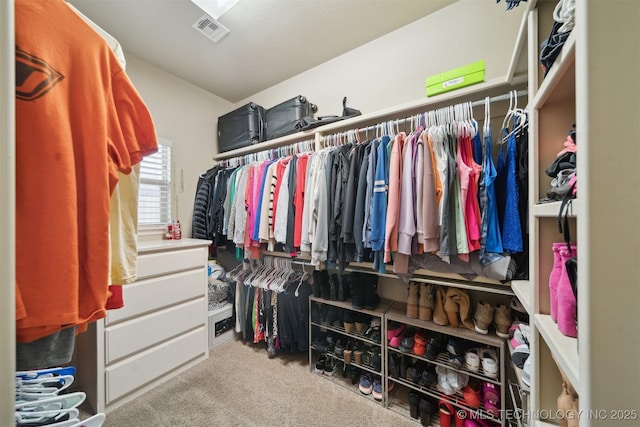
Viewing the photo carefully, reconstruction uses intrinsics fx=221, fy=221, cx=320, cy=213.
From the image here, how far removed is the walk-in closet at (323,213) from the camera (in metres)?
0.36

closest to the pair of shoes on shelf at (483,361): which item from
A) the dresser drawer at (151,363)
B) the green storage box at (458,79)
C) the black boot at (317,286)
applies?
the black boot at (317,286)

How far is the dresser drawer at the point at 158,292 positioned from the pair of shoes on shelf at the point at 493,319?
6.58ft

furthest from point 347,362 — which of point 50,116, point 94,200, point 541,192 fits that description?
point 50,116

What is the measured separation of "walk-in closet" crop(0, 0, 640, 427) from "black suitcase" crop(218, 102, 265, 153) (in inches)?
1.5

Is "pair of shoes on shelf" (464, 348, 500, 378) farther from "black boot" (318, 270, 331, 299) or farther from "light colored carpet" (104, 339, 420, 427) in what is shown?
"black boot" (318, 270, 331, 299)

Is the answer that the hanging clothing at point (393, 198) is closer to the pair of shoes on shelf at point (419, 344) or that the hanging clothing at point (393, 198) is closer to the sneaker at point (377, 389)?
the pair of shoes on shelf at point (419, 344)

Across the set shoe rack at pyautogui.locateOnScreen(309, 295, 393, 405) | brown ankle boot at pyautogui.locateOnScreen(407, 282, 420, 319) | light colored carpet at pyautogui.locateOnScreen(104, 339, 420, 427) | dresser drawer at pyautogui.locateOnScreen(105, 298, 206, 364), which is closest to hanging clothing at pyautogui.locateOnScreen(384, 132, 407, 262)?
brown ankle boot at pyautogui.locateOnScreen(407, 282, 420, 319)

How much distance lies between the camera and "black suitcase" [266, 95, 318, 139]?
6.68 ft

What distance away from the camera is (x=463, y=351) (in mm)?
1290

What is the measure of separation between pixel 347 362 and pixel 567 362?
4.58 ft

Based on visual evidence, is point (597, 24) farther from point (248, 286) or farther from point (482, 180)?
point (248, 286)

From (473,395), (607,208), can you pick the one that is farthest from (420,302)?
(607,208)

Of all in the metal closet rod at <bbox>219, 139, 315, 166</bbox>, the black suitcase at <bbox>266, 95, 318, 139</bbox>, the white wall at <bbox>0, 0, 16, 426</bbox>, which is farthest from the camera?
the black suitcase at <bbox>266, 95, 318, 139</bbox>

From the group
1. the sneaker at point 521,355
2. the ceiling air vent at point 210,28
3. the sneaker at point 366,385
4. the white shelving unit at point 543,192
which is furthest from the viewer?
the ceiling air vent at point 210,28
